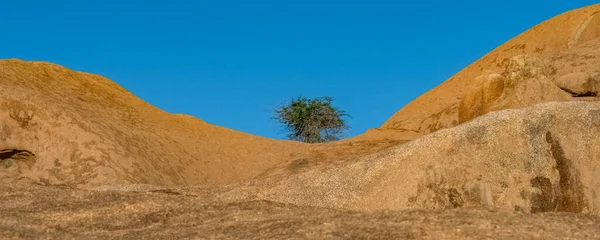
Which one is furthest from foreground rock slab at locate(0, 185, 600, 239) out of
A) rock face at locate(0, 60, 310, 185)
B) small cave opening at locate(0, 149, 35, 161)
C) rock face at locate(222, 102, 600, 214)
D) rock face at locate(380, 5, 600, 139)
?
rock face at locate(380, 5, 600, 139)

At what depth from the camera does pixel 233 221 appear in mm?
9617

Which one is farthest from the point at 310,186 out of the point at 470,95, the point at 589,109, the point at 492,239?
the point at 470,95

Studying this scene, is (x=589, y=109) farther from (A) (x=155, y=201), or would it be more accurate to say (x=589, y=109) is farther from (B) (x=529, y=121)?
(A) (x=155, y=201)

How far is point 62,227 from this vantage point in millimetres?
10094

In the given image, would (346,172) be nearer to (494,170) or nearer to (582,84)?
(494,170)

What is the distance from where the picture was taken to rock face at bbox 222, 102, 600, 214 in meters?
A: 11.0

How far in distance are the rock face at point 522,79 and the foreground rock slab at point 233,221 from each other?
299 inches

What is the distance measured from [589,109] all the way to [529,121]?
1224 millimetres

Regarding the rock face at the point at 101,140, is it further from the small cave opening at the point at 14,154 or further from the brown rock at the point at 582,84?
the brown rock at the point at 582,84

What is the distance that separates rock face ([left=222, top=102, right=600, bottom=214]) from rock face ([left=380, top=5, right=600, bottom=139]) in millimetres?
4106

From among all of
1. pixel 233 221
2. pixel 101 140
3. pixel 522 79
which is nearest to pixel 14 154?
pixel 101 140

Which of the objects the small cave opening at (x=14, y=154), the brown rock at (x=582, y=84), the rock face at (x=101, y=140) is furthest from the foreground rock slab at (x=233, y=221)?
the brown rock at (x=582, y=84)

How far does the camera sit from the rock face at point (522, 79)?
16.9 metres

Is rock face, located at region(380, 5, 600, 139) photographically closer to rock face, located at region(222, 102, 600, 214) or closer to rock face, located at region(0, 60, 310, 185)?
rock face, located at region(222, 102, 600, 214)
